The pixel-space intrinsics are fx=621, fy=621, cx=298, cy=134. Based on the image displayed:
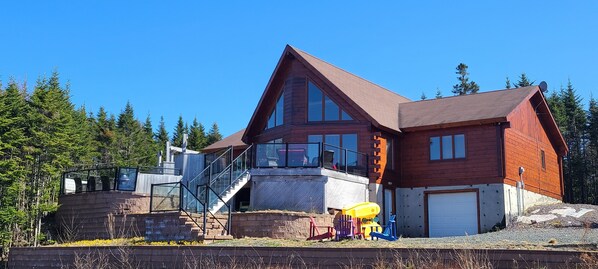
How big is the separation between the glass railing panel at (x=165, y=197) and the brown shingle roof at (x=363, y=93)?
805 cm

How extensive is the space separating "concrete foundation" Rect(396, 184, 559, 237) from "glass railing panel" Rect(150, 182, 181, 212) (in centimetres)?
942

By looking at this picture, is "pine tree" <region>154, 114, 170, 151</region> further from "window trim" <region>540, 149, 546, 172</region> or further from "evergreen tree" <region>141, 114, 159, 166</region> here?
"window trim" <region>540, 149, 546, 172</region>

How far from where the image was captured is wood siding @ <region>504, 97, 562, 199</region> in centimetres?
2467

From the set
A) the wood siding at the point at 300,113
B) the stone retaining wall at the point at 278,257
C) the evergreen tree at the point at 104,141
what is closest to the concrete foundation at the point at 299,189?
the wood siding at the point at 300,113

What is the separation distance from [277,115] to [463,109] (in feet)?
26.5

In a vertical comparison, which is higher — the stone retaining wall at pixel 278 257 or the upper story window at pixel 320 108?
the upper story window at pixel 320 108

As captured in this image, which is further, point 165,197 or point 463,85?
point 463,85

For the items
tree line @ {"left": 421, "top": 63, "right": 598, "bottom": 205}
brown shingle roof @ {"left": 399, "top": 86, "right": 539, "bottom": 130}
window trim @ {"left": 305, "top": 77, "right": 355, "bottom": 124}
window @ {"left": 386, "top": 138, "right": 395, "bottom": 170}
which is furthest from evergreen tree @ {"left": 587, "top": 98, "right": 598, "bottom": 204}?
window trim @ {"left": 305, "top": 77, "right": 355, "bottom": 124}

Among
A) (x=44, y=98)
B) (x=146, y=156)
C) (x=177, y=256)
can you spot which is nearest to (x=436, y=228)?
(x=177, y=256)

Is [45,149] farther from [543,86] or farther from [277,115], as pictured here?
[543,86]

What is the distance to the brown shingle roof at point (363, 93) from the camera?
84.2 ft

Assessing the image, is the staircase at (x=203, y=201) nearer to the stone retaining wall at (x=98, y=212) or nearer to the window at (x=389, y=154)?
the stone retaining wall at (x=98, y=212)

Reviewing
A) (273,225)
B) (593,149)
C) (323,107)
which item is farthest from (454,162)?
(593,149)

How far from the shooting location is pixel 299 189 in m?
22.9
